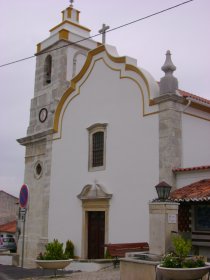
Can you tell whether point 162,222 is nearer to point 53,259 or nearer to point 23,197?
point 53,259

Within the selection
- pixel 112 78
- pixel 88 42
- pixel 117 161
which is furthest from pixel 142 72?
pixel 88 42

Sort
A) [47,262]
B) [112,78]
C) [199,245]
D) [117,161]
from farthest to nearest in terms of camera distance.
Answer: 1. [112,78]
2. [117,161]
3. [199,245]
4. [47,262]

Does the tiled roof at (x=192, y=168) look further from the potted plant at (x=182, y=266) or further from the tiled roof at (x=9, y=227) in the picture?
the tiled roof at (x=9, y=227)

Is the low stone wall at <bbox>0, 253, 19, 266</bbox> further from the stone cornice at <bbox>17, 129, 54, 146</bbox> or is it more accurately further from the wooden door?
the stone cornice at <bbox>17, 129, 54, 146</bbox>

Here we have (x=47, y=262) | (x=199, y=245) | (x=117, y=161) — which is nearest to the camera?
(x=47, y=262)

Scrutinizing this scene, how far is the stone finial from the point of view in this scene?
547 inches

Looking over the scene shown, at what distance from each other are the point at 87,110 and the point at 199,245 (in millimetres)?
7312

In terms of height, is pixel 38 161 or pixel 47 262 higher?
pixel 38 161

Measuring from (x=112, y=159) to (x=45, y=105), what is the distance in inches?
265

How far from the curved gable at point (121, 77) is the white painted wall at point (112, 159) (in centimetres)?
21

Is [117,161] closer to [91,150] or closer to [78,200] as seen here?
[91,150]

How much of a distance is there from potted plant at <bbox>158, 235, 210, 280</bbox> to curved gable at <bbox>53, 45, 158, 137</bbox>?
6.97 metres

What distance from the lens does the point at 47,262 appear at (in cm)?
1134

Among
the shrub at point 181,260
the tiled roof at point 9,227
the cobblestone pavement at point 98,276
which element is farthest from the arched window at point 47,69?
the tiled roof at point 9,227
